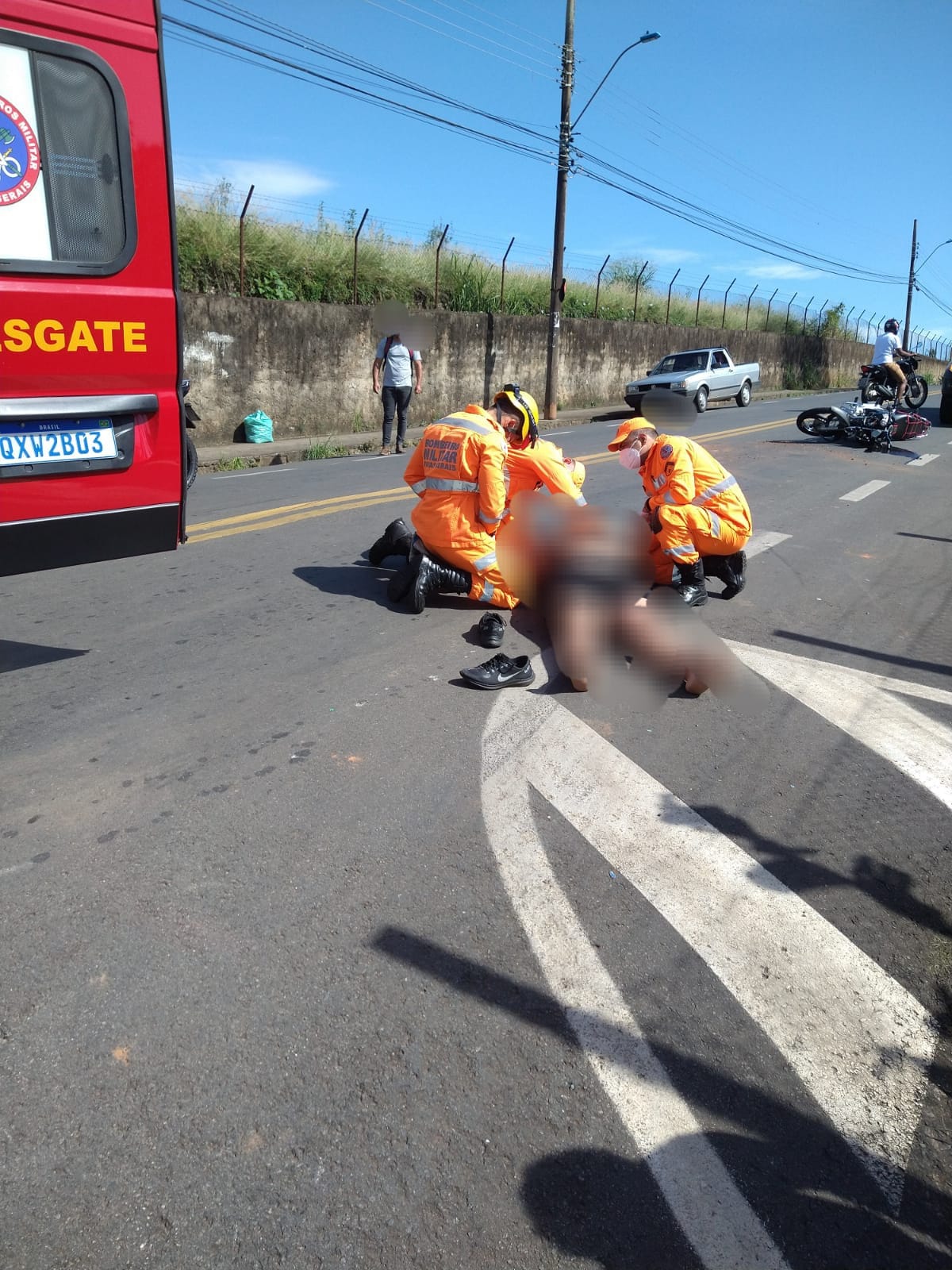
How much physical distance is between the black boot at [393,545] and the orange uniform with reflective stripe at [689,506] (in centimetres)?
180

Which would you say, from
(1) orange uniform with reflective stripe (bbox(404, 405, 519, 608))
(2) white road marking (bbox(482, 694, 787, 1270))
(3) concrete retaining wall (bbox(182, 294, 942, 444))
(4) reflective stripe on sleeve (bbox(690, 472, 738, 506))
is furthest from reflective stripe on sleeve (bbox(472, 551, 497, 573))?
(3) concrete retaining wall (bbox(182, 294, 942, 444))

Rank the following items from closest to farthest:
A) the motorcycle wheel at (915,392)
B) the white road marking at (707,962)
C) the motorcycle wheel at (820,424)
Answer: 1. the white road marking at (707,962)
2. the motorcycle wheel at (820,424)
3. the motorcycle wheel at (915,392)

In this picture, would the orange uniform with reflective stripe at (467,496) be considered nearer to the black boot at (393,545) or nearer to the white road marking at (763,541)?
the black boot at (393,545)

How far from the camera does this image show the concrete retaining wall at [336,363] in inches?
644

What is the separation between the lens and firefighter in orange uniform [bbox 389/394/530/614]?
237 inches

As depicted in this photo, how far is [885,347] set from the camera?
17031mm

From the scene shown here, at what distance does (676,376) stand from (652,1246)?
2495 cm

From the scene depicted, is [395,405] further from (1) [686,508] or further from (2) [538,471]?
(1) [686,508]

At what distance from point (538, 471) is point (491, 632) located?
4.74 ft

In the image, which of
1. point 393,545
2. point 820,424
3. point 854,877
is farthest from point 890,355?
point 854,877

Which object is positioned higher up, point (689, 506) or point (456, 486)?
point (456, 486)

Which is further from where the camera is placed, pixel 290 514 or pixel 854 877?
pixel 290 514

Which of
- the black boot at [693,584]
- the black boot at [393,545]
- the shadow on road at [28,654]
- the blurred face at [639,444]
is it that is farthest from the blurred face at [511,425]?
the shadow on road at [28,654]

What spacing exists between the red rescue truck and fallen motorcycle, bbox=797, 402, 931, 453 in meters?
14.0
